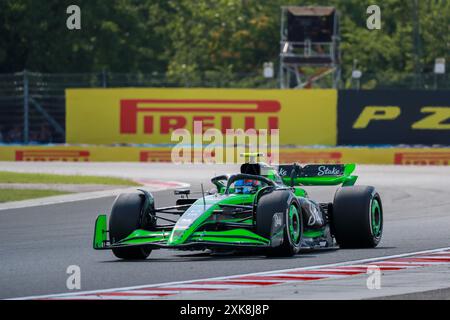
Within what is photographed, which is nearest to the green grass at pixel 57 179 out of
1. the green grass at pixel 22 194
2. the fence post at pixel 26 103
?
the green grass at pixel 22 194

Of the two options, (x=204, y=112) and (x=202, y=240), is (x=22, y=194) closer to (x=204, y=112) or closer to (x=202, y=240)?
(x=204, y=112)

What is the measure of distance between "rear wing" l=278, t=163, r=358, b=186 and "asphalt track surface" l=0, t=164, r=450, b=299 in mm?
928

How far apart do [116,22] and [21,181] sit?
31.1 m

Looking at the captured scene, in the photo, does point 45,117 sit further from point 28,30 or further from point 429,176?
point 28,30

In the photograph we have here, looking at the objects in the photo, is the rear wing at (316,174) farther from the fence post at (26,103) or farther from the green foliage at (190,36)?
the green foliage at (190,36)

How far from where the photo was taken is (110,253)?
14.5 m

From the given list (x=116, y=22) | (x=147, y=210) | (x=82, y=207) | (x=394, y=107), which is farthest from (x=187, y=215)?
(x=116, y=22)

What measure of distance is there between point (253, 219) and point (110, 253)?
201cm

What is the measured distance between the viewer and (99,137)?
35.6m

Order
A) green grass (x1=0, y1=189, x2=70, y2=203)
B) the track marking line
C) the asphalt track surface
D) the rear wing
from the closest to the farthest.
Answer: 1. the track marking line
2. the asphalt track surface
3. the rear wing
4. green grass (x1=0, y1=189, x2=70, y2=203)

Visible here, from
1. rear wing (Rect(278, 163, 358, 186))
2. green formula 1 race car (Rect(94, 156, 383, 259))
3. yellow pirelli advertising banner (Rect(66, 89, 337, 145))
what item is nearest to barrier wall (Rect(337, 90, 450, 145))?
yellow pirelli advertising banner (Rect(66, 89, 337, 145))

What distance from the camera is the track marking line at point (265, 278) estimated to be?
10.6 metres

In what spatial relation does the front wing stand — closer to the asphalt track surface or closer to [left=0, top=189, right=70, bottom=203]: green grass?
the asphalt track surface

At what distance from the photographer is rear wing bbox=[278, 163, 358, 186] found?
1523 cm
